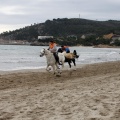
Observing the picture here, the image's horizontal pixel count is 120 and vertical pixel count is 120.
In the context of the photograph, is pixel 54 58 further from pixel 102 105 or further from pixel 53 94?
pixel 102 105

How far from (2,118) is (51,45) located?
40.5 ft

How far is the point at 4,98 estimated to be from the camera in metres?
10.4

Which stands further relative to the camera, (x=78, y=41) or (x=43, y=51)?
(x=78, y=41)

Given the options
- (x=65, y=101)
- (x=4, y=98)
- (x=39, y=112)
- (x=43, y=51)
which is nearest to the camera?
(x=39, y=112)

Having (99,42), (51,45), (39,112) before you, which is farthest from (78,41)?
(39,112)

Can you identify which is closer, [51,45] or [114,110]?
[114,110]

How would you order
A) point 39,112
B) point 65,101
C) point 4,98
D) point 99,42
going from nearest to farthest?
1. point 39,112
2. point 65,101
3. point 4,98
4. point 99,42

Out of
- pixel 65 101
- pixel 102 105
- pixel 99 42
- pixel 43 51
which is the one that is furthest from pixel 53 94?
pixel 99 42

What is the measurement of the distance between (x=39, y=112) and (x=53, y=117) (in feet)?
2.09

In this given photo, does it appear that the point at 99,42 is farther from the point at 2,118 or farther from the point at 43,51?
the point at 2,118

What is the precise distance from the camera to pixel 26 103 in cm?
924

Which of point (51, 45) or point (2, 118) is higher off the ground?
point (51, 45)

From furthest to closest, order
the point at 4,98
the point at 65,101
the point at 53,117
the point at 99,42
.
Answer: the point at 99,42, the point at 4,98, the point at 65,101, the point at 53,117

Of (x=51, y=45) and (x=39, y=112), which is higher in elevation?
(x=51, y=45)
